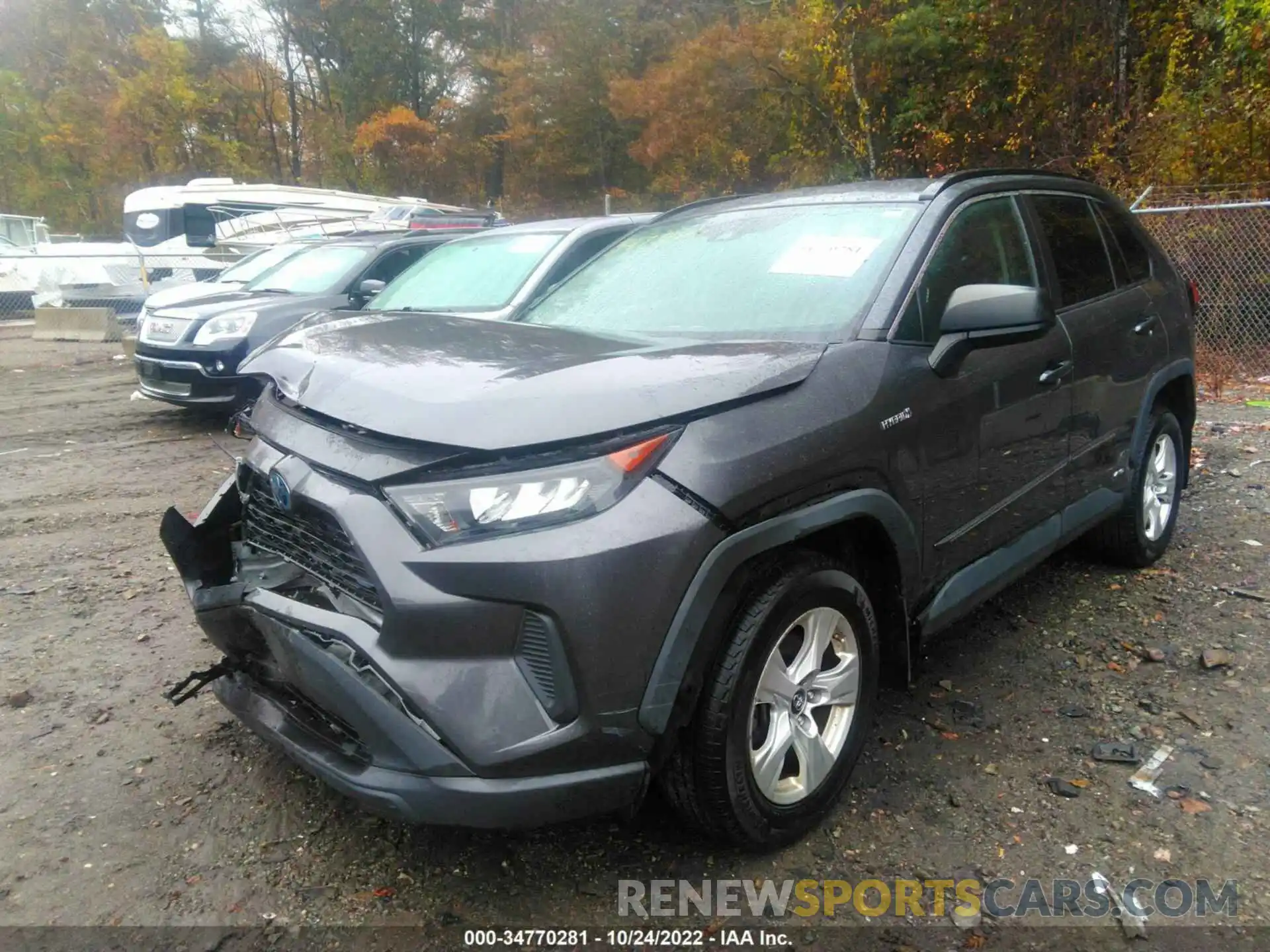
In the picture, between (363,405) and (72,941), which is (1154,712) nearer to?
(363,405)

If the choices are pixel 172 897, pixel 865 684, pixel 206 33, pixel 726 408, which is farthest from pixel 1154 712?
pixel 206 33

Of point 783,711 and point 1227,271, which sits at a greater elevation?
point 1227,271

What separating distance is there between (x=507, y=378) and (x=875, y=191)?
1.75m

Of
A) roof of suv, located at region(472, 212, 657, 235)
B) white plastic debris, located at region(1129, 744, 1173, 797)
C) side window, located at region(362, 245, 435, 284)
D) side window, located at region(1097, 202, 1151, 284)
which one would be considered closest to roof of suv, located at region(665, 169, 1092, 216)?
side window, located at region(1097, 202, 1151, 284)

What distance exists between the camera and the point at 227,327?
306 inches

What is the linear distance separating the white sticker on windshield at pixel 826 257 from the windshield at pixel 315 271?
246 inches

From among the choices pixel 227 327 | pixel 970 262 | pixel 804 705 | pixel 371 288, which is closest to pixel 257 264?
pixel 227 327

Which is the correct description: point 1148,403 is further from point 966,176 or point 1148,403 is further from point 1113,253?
point 966,176

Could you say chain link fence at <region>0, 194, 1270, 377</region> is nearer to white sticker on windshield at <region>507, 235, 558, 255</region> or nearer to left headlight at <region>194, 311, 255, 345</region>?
white sticker on windshield at <region>507, 235, 558, 255</region>

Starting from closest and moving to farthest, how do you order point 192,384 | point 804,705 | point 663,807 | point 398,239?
1. point 804,705
2. point 663,807
3. point 192,384
4. point 398,239

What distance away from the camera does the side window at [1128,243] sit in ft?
13.4

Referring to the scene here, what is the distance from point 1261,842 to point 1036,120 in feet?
43.5

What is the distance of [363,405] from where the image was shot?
7.18ft

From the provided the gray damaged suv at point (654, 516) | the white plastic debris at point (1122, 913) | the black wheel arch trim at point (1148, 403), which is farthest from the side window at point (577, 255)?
the white plastic debris at point (1122, 913)
